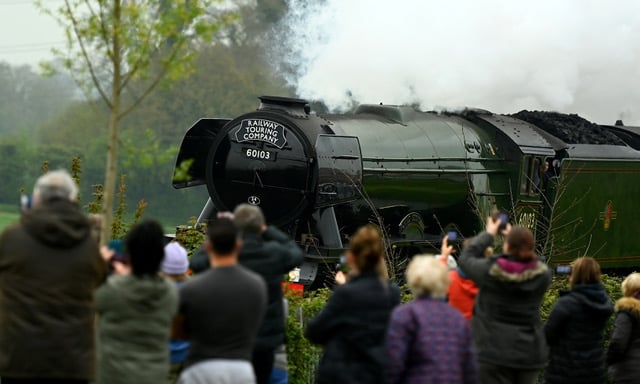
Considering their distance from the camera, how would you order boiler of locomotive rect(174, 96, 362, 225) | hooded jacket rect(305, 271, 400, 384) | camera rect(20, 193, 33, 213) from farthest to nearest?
boiler of locomotive rect(174, 96, 362, 225)
hooded jacket rect(305, 271, 400, 384)
camera rect(20, 193, 33, 213)

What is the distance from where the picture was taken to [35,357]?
5.57m

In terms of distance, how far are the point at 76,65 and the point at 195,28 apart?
0.90 meters

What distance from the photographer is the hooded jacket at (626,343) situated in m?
8.58

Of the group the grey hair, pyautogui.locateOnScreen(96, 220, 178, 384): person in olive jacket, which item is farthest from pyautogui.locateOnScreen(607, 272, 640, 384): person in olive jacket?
pyautogui.locateOnScreen(96, 220, 178, 384): person in olive jacket

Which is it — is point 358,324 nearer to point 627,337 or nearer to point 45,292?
point 45,292

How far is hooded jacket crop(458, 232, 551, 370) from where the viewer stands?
286 inches

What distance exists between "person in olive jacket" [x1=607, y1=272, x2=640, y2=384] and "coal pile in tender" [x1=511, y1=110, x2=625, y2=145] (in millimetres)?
7767

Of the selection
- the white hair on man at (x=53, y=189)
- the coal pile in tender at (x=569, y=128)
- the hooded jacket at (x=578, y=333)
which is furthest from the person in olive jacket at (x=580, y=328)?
the coal pile in tender at (x=569, y=128)

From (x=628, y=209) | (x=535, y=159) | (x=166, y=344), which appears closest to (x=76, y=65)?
(x=166, y=344)

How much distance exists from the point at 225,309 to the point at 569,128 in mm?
11742

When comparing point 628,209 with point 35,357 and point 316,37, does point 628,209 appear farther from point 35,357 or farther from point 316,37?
point 35,357

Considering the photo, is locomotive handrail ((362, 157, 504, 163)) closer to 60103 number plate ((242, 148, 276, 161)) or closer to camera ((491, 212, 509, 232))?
60103 number plate ((242, 148, 276, 161))

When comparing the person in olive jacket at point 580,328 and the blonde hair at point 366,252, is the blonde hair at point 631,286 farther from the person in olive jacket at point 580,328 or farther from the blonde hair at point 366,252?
the blonde hair at point 366,252

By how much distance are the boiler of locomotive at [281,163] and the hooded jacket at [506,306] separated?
5.28 metres
